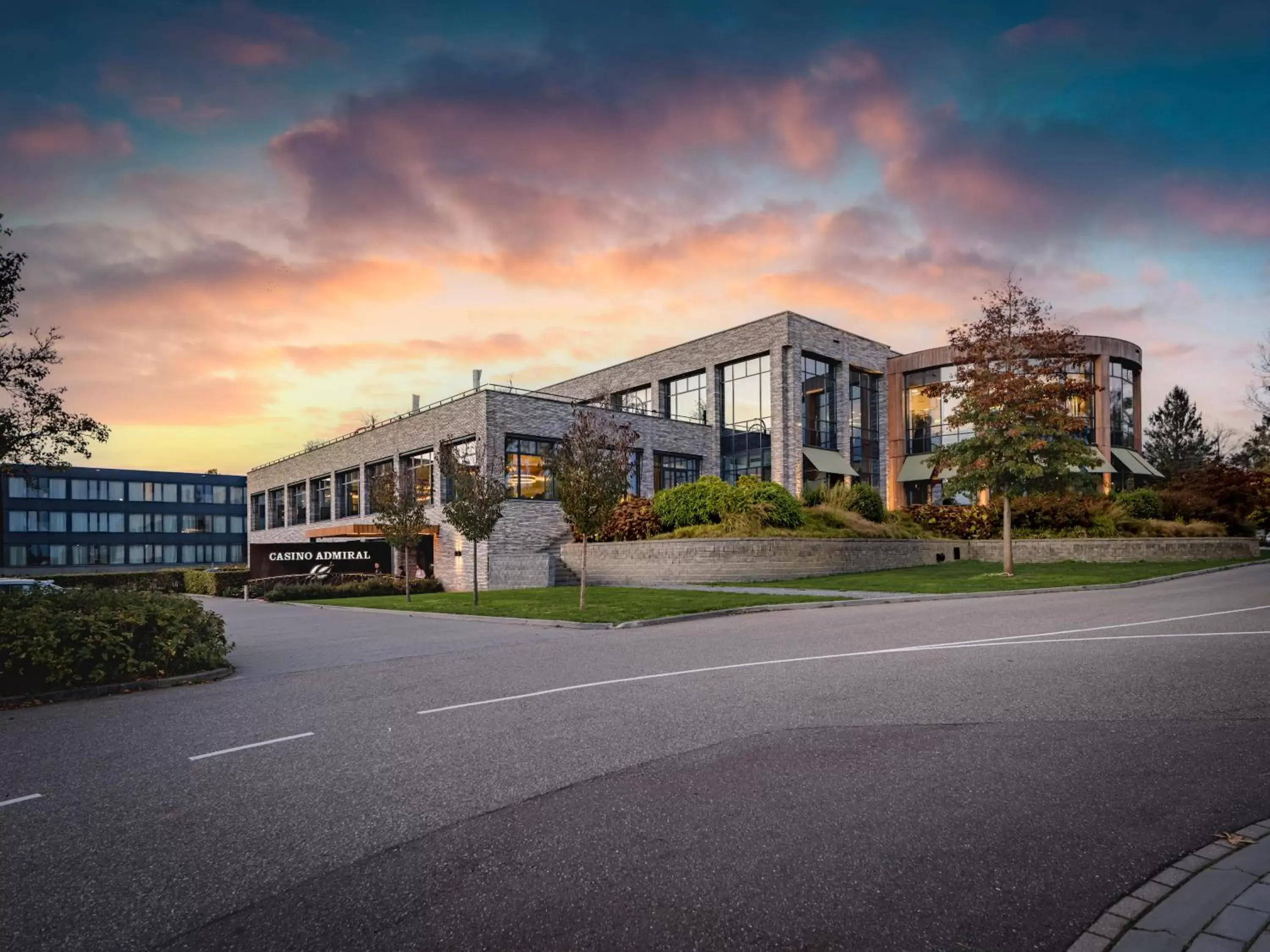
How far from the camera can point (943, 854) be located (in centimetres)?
416

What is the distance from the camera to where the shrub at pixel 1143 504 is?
1355 inches

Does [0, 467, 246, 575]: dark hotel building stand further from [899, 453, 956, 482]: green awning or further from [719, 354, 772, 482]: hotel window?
[899, 453, 956, 482]: green awning

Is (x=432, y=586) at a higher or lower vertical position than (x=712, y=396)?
lower

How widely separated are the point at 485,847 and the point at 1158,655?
917cm

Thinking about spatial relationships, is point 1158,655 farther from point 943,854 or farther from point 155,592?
point 155,592

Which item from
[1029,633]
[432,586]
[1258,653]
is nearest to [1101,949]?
[1258,653]

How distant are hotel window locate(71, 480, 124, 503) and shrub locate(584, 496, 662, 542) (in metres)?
72.0

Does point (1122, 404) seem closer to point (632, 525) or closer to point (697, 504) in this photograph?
point (697, 504)

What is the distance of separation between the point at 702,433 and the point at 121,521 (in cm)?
7065

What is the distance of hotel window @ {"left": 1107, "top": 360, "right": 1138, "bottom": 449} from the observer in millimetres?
47406

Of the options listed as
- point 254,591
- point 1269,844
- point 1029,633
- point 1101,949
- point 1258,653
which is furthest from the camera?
point 254,591

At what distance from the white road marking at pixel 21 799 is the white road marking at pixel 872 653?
3097 millimetres

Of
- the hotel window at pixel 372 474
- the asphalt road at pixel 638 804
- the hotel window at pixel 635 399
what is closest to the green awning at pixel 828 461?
the hotel window at pixel 635 399

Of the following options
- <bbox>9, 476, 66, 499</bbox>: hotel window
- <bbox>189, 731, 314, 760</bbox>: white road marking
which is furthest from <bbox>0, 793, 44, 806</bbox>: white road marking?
<bbox>9, 476, 66, 499</bbox>: hotel window
